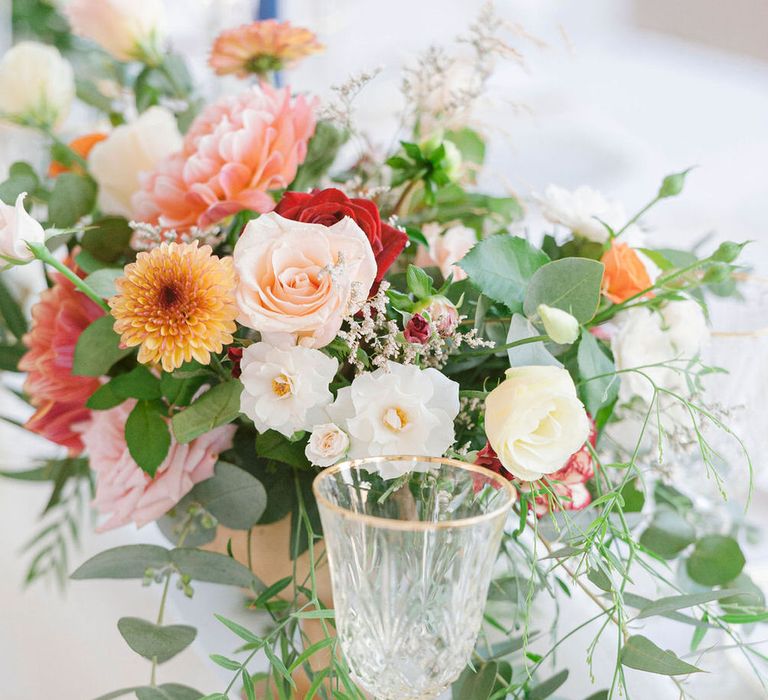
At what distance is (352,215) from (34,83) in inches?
16.1

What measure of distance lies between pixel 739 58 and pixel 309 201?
2534mm

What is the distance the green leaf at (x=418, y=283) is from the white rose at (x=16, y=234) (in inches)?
7.4

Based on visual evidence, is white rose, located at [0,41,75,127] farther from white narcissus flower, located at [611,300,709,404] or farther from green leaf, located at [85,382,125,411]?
white narcissus flower, located at [611,300,709,404]

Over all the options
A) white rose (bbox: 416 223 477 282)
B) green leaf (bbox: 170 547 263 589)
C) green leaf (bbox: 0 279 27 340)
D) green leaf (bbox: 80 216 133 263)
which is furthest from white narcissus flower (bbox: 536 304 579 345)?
green leaf (bbox: 0 279 27 340)

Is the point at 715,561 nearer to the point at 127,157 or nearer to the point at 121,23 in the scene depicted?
the point at 127,157

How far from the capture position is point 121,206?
666 mm

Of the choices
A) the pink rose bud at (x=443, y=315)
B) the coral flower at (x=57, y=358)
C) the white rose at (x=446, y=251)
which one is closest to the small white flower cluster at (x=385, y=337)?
the pink rose bud at (x=443, y=315)

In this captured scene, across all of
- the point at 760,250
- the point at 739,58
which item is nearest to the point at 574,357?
the point at 760,250

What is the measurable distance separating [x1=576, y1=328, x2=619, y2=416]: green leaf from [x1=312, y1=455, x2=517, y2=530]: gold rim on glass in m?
0.12

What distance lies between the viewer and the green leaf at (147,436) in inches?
19.8

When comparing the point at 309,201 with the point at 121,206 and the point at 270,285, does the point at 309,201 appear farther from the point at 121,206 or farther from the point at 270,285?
the point at 121,206

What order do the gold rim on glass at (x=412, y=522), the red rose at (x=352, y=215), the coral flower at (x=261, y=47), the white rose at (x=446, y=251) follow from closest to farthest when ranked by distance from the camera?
the gold rim on glass at (x=412, y=522)
the red rose at (x=352, y=215)
the white rose at (x=446, y=251)
the coral flower at (x=261, y=47)

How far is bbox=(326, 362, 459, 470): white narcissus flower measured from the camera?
→ 41 cm

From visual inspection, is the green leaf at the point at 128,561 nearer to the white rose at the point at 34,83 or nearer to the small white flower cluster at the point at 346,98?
the small white flower cluster at the point at 346,98
